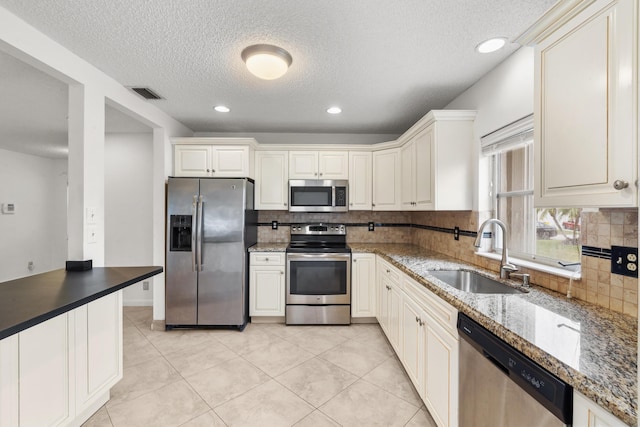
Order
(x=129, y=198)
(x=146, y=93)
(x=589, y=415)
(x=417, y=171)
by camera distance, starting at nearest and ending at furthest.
A: 1. (x=589, y=415)
2. (x=146, y=93)
3. (x=417, y=171)
4. (x=129, y=198)

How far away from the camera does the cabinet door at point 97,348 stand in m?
1.61

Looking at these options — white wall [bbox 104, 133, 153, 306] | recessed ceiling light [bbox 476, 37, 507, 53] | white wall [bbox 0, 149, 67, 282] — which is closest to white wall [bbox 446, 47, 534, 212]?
recessed ceiling light [bbox 476, 37, 507, 53]

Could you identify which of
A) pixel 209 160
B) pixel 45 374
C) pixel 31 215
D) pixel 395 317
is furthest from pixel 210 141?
pixel 31 215

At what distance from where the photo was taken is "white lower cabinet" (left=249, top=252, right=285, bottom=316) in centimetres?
313

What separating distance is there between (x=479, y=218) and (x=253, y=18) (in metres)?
2.22

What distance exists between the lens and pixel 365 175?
3.48m

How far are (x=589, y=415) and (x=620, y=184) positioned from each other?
71 cm

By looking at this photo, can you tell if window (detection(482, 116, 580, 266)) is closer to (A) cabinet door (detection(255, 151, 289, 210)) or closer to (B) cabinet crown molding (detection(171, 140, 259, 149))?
(A) cabinet door (detection(255, 151, 289, 210))

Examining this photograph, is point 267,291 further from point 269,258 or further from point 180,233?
point 180,233

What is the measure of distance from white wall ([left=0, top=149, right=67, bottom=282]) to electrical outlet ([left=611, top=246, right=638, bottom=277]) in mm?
7466

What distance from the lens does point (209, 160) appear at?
3.16 meters

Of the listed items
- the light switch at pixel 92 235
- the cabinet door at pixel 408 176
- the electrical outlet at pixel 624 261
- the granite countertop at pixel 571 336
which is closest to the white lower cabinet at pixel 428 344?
the granite countertop at pixel 571 336

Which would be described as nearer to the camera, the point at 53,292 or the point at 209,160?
the point at 53,292

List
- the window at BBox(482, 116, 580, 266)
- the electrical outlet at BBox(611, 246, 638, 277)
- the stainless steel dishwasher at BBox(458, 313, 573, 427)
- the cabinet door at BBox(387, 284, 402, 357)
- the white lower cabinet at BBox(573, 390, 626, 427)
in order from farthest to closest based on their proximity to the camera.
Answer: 1. the cabinet door at BBox(387, 284, 402, 357)
2. the window at BBox(482, 116, 580, 266)
3. the electrical outlet at BBox(611, 246, 638, 277)
4. the stainless steel dishwasher at BBox(458, 313, 573, 427)
5. the white lower cabinet at BBox(573, 390, 626, 427)
